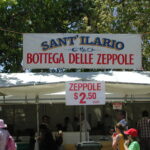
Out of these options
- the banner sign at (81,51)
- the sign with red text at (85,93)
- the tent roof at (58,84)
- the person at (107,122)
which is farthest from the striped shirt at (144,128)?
the person at (107,122)

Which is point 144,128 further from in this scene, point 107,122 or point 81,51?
point 107,122

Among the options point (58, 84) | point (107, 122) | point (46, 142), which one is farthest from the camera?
point (107, 122)

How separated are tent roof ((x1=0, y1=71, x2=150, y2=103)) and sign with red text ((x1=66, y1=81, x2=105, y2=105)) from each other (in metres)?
0.30

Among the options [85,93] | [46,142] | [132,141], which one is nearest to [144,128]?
[85,93]

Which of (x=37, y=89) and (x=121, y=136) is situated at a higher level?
(x=37, y=89)

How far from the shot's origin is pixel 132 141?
640 cm

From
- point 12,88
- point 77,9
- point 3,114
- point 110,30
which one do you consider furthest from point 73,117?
point 12,88

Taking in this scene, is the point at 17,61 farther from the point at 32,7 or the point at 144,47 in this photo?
the point at 144,47

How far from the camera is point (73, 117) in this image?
16625 millimetres

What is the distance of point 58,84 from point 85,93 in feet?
2.92

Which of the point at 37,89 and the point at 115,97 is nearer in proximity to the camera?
the point at 37,89

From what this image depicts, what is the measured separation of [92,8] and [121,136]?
44.5 feet

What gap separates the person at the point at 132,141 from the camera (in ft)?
20.5

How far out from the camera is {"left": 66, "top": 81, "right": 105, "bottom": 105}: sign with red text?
763 cm
